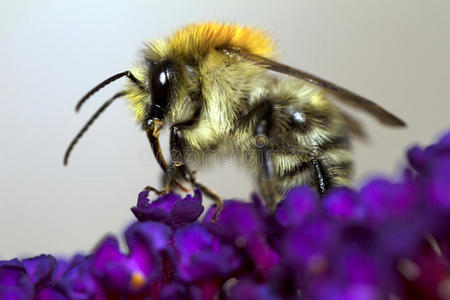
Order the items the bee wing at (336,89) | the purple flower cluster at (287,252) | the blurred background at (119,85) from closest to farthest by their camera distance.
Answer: the purple flower cluster at (287,252) < the bee wing at (336,89) < the blurred background at (119,85)

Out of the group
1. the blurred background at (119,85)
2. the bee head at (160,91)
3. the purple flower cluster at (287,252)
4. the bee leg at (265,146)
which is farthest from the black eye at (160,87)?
the blurred background at (119,85)

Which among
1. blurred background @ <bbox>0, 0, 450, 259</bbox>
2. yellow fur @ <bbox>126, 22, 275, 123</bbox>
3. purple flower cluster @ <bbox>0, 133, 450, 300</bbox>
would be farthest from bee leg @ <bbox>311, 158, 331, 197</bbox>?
blurred background @ <bbox>0, 0, 450, 259</bbox>

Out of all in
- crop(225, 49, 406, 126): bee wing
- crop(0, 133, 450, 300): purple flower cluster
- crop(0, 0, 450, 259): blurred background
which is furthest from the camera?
crop(0, 0, 450, 259): blurred background

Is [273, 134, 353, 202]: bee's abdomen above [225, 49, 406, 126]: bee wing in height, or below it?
below

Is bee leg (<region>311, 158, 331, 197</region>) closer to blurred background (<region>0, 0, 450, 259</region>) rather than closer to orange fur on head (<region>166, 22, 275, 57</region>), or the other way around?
orange fur on head (<region>166, 22, 275, 57</region>)

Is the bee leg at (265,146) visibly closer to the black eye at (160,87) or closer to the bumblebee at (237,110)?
the bumblebee at (237,110)

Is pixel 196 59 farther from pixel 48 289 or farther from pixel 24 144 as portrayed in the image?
pixel 24 144

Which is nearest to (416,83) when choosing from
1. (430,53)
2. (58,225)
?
(430,53)

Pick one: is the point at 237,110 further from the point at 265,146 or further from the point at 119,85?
the point at 119,85
